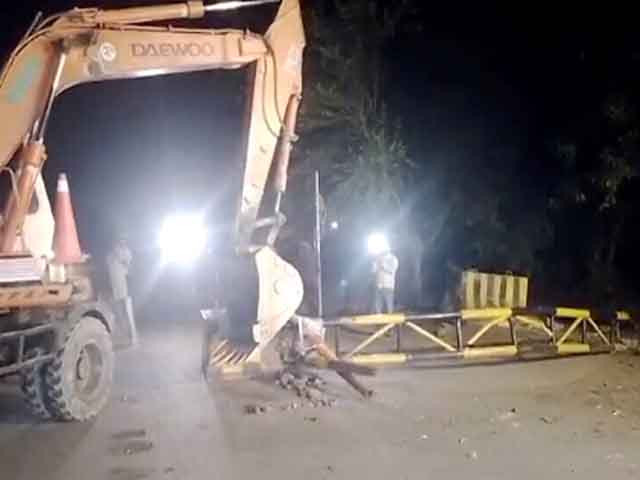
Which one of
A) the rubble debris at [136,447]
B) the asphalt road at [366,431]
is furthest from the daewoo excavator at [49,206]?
the rubble debris at [136,447]

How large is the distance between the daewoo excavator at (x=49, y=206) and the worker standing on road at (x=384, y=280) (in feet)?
24.4

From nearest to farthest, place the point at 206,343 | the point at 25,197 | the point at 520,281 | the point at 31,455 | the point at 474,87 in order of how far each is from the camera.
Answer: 1. the point at 31,455
2. the point at 25,197
3. the point at 206,343
4. the point at 520,281
5. the point at 474,87

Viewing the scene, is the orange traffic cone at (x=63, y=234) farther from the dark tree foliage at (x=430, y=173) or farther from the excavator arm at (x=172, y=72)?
the dark tree foliage at (x=430, y=173)

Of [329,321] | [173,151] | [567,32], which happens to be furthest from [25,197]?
[173,151]

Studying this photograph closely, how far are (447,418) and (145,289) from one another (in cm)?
1628

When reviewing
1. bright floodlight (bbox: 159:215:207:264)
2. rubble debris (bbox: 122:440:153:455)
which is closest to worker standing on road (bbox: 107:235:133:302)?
bright floodlight (bbox: 159:215:207:264)

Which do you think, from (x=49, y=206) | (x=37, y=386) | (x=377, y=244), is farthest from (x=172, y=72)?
(x=377, y=244)

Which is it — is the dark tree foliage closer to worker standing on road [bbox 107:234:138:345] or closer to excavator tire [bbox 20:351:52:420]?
worker standing on road [bbox 107:234:138:345]

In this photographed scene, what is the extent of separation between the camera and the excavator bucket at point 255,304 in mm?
11414

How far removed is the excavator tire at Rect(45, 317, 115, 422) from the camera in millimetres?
11203

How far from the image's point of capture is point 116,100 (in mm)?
40469

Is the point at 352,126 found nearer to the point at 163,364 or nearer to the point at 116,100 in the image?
the point at 163,364

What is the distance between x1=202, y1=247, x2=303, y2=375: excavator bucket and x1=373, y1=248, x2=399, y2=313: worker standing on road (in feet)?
25.2

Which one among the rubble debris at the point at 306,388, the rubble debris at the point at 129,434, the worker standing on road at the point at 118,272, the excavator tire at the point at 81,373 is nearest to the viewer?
the rubble debris at the point at 129,434
